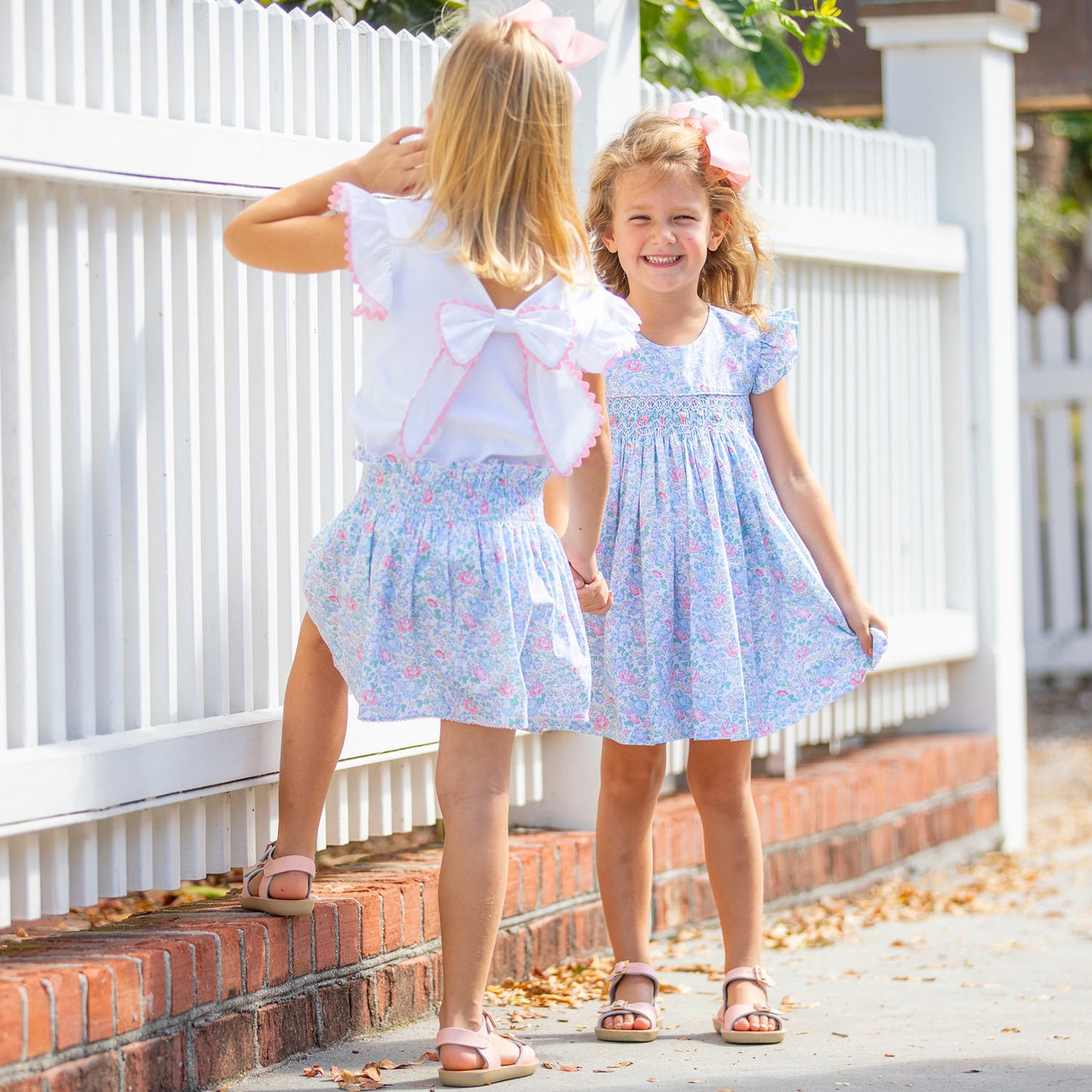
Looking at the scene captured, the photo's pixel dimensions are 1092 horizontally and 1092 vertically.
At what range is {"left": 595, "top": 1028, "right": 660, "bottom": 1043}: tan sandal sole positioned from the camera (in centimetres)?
307

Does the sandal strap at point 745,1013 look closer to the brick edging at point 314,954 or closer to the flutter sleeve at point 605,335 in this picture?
the brick edging at point 314,954

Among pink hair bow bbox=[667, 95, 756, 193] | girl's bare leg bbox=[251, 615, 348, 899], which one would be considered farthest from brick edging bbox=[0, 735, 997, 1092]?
pink hair bow bbox=[667, 95, 756, 193]

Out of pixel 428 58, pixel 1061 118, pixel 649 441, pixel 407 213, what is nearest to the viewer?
pixel 407 213

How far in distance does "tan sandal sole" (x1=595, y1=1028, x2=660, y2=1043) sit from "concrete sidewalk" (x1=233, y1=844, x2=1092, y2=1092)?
14 millimetres

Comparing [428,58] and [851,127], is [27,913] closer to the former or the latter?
[428,58]

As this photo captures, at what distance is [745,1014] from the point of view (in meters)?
3.08

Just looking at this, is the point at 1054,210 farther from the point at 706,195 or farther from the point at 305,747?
the point at 305,747

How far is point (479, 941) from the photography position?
8.79ft

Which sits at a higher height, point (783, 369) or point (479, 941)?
point (783, 369)

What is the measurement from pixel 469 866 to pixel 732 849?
69 centimetres

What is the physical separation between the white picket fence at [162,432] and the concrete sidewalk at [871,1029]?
0.51 meters

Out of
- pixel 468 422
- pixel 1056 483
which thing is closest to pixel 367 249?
pixel 468 422

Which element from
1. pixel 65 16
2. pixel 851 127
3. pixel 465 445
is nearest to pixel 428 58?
pixel 65 16

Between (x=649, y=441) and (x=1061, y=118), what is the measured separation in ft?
31.9
